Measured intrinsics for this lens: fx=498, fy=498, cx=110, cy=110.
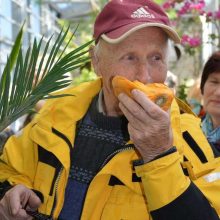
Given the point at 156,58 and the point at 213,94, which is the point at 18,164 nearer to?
the point at 156,58

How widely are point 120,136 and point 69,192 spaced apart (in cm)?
29

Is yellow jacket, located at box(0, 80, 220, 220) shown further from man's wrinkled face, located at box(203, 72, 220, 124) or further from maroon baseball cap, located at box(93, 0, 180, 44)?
man's wrinkled face, located at box(203, 72, 220, 124)

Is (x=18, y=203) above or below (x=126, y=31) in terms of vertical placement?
below

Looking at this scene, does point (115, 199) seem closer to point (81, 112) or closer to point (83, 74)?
point (81, 112)

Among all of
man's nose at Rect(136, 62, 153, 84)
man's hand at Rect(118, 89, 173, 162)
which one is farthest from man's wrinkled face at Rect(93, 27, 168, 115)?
man's hand at Rect(118, 89, 173, 162)

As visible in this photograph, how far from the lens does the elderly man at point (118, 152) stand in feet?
4.99

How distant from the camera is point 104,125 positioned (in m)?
2.00

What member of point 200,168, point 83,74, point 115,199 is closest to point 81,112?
point 115,199

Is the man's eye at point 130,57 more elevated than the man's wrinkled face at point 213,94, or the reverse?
the man's eye at point 130,57

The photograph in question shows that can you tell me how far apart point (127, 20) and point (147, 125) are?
54cm

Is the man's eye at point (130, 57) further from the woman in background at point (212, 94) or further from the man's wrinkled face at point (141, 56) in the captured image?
the woman in background at point (212, 94)

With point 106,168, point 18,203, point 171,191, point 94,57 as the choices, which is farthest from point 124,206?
point 94,57

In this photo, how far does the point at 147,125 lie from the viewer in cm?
149

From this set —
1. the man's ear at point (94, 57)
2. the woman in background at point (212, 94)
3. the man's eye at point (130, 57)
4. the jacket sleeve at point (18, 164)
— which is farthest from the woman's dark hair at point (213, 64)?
the jacket sleeve at point (18, 164)
